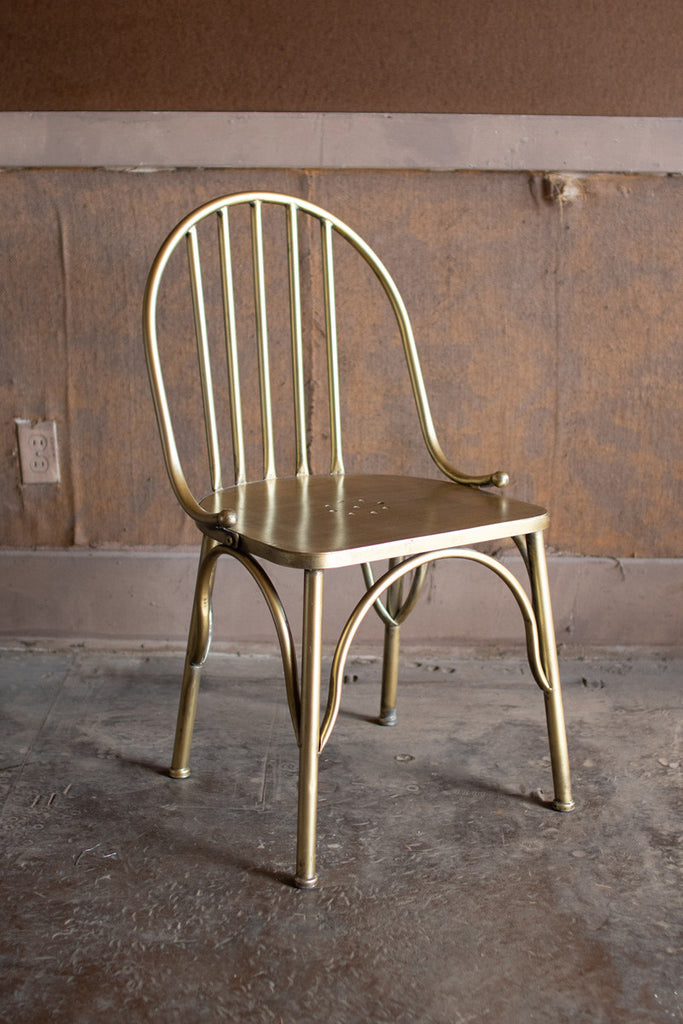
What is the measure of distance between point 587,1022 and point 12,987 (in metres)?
0.62

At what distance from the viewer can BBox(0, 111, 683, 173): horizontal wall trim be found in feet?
5.59

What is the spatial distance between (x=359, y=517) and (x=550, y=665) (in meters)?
0.36

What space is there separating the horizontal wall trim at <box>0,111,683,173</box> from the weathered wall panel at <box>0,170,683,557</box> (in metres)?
0.03

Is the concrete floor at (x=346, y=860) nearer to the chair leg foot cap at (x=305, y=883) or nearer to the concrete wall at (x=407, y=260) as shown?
the chair leg foot cap at (x=305, y=883)

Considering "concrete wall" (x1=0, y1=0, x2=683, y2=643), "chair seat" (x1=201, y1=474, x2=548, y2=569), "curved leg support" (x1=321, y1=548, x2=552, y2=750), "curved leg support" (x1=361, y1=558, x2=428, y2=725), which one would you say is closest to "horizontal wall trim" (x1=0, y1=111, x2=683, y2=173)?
"concrete wall" (x1=0, y1=0, x2=683, y2=643)

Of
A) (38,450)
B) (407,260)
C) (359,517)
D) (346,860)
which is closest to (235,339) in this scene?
(359,517)

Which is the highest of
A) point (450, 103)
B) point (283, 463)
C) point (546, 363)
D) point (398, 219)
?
point (450, 103)

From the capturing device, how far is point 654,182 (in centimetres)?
176

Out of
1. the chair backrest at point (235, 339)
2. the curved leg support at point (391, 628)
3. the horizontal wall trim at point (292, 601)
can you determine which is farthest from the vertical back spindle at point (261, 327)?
the horizontal wall trim at point (292, 601)

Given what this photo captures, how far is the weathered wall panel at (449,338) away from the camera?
1.75 metres

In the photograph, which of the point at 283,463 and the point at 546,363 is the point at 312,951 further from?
the point at 546,363

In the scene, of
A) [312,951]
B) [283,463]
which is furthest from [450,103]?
[312,951]

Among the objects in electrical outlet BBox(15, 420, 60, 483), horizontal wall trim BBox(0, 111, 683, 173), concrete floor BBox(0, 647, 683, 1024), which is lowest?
concrete floor BBox(0, 647, 683, 1024)

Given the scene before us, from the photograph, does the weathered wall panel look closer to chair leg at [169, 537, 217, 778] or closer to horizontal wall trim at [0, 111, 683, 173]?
horizontal wall trim at [0, 111, 683, 173]
